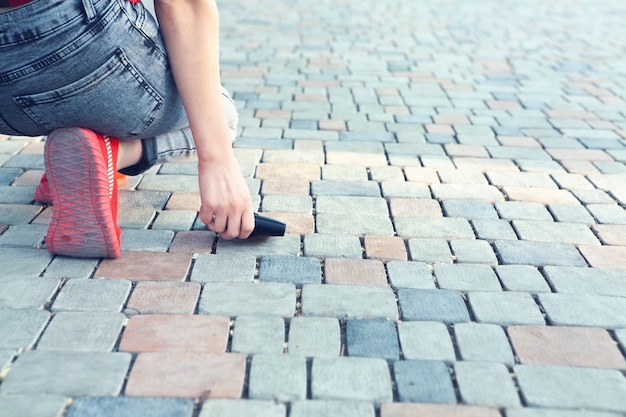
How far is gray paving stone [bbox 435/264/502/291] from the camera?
222cm

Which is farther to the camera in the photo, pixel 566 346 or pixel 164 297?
pixel 164 297

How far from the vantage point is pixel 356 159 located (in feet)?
11.0

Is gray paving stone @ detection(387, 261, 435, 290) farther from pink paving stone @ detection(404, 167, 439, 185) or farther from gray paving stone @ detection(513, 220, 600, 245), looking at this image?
pink paving stone @ detection(404, 167, 439, 185)

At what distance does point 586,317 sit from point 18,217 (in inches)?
73.6

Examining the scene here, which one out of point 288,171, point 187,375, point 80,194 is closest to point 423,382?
point 187,375

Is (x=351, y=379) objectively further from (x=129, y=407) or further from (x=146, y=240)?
(x=146, y=240)

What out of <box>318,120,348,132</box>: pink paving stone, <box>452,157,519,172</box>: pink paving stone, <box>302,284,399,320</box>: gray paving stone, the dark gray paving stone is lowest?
<box>318,120,348,132</box>: pink paving stone

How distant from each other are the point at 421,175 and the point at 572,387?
1.55m

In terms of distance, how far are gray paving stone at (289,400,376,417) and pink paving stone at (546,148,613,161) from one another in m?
2.18

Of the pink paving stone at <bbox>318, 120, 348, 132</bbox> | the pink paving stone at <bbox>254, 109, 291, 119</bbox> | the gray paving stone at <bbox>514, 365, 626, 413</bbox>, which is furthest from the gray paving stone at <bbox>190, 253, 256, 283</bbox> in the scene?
the pink paving stone at <bbox>254, 109, 291, 119</bbox>


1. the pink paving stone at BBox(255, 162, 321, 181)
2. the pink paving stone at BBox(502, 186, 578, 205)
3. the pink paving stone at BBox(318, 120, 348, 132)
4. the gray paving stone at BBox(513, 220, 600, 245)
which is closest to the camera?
the gray paving stone at BBox(513, 220, 600, 245)

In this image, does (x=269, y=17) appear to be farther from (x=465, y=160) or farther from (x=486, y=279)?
(x=486, y=279)

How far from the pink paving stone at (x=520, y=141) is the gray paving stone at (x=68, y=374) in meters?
2.41

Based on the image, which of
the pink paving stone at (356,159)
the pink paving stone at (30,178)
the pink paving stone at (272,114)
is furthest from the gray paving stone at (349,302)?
the pink paving stone at (272,114)
